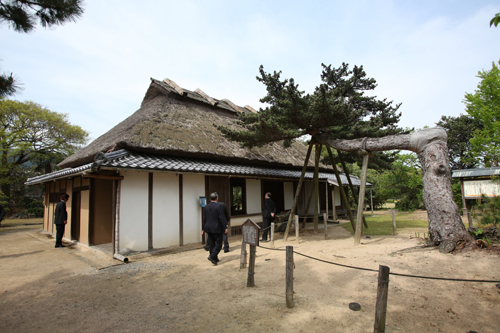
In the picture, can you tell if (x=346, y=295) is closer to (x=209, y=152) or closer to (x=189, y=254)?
(x=189, y=254)

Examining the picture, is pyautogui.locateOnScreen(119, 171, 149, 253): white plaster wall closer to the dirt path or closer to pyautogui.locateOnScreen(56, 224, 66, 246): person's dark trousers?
the dirt path

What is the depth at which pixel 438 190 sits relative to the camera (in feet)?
17.6

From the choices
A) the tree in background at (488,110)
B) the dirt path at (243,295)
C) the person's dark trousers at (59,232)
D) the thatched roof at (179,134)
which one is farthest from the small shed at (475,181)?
the person's dark trousers at (59,232)

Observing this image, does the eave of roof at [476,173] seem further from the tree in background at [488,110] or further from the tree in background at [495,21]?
the tree in background at [495,21]

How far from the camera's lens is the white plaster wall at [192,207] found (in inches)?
300

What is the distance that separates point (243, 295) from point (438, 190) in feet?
15.3

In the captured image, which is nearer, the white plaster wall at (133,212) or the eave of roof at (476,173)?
the white plaster wall at (133,212)

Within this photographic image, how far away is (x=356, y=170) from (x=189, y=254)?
20611mm

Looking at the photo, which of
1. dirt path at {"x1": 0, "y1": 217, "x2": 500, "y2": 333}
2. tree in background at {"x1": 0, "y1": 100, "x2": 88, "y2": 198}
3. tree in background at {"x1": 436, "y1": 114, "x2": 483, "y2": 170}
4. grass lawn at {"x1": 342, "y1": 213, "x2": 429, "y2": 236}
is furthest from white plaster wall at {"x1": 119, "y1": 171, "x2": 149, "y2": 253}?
tree in background at {"x1": 436, "y1": 114, "x2": 483, "y2": 170}

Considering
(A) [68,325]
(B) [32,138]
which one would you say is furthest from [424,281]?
(B) [32,138]

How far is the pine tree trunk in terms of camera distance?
498cm

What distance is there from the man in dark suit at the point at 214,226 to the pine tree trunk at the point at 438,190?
14.7 ft

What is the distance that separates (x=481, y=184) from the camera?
10922 millimetres

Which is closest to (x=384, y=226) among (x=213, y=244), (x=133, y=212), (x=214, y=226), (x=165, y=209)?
(x=213, y=244)
